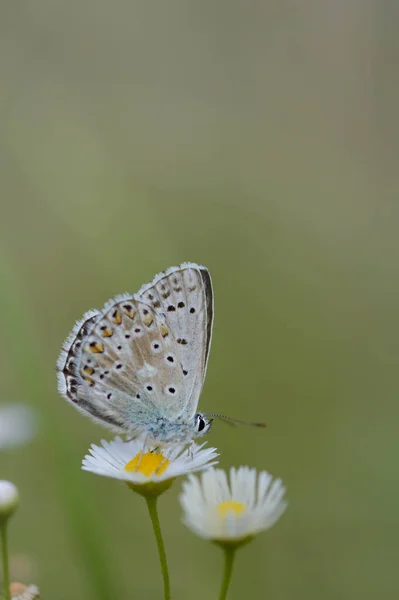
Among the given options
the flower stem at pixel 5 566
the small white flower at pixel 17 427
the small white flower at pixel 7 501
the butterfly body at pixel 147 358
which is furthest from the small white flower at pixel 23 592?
the small white flower at pixel 17 427

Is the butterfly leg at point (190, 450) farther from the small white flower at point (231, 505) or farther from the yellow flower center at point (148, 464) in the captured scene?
the small white flower at point (231, 505)

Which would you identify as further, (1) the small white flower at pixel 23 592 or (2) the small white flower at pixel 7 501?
(2) the small white flower at pixel 7 501


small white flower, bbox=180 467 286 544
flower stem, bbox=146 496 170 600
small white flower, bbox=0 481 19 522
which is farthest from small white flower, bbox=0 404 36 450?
small white flower, bbox=180 467 286 544

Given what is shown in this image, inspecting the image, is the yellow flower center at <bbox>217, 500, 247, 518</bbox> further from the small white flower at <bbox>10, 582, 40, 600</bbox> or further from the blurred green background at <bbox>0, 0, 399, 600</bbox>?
the small white flower at <bbox>10, 582, 40, 600</bbox>

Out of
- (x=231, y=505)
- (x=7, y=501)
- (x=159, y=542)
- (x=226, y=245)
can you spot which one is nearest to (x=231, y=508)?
(x=231, y=505)

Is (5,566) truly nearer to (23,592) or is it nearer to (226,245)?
(23,592)

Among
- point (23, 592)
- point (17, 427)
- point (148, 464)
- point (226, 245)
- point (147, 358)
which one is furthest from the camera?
point (226, 245)
